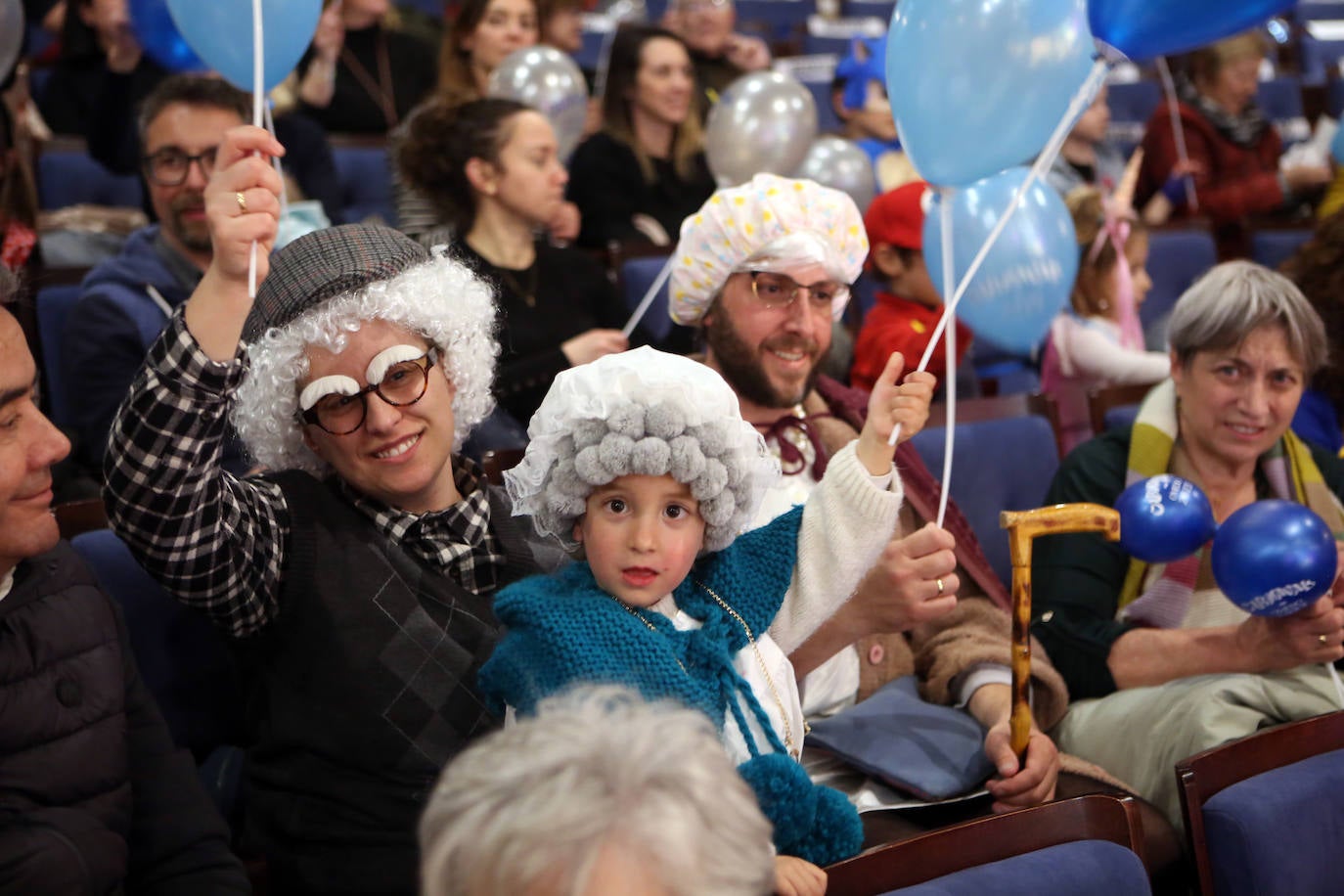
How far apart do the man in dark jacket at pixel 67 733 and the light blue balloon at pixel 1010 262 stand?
1.82 metres

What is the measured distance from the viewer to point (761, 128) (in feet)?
11.9

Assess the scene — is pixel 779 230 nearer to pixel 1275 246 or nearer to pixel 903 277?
pixel 903 277

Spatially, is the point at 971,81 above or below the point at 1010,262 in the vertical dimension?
above

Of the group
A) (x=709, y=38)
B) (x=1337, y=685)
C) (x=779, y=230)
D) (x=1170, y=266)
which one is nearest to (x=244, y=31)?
(x=779, y=230)

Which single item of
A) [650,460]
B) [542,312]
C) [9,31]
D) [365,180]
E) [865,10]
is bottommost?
[650,460]

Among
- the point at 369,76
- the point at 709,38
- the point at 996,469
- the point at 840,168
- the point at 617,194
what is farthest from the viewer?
the point at 709,38

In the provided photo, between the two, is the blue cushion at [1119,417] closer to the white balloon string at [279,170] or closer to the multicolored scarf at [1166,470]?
the multicolored scarf at [1166,470]

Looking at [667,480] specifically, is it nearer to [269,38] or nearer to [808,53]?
[269,38]

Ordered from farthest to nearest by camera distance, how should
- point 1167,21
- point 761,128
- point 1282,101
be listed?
point 1282,101
point 761,128
point 1167,21

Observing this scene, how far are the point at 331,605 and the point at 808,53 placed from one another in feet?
19.5

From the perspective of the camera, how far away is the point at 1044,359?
361 centimetres

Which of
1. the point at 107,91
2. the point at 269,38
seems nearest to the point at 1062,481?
the point at 269,38

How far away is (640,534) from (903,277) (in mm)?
1977

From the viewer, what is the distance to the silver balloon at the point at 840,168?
3.78 m
